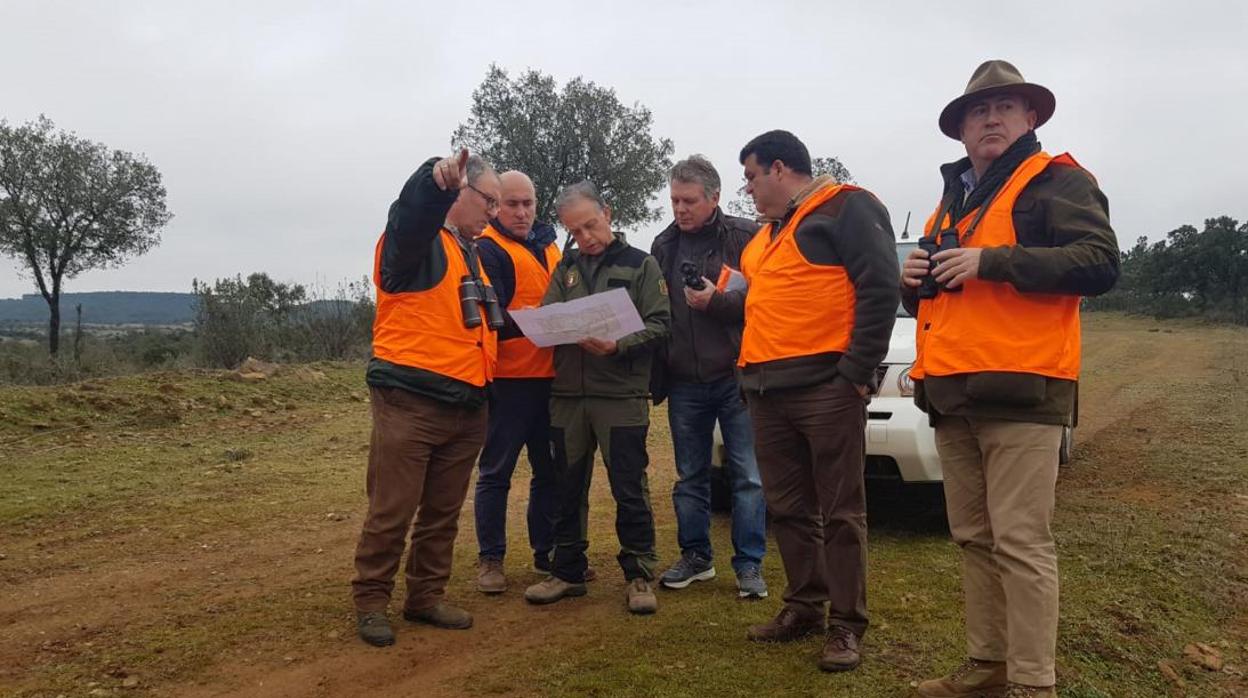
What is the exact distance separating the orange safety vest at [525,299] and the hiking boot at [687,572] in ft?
3.81

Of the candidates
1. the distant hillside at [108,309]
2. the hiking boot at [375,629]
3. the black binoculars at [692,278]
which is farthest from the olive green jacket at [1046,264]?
the distant hillside at [108,309]

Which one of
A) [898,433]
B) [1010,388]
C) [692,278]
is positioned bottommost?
[898,433]

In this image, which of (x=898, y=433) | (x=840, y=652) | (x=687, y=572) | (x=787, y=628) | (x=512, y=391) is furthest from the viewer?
(x=898, y=433)

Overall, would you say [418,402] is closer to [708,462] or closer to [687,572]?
[708,462]

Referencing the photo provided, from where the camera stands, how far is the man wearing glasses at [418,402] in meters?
3.55

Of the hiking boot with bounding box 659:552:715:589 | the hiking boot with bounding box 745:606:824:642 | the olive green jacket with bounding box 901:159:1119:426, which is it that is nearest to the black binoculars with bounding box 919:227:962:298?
the olive green jacket with bounding box 901:159:1119:426

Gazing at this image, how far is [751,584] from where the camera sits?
4109mm

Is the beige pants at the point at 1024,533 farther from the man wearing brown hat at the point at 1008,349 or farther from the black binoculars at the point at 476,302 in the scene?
the black binoculars at the point at 476,302

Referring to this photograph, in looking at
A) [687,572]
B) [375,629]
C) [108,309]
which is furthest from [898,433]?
[108,309]

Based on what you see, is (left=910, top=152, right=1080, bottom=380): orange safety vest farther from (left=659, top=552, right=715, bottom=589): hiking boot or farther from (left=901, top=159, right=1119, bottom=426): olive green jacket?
(left=659, top=552, right=715, bottom=589): hiking boot

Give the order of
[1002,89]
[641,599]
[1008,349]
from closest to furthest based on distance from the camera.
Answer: [1008,349] → [1002,89] → [641,599]

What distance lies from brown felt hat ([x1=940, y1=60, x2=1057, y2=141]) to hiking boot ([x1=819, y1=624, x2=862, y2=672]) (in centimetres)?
198

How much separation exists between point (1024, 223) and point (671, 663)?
6.76ft

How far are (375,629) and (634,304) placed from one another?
1.82 meters
